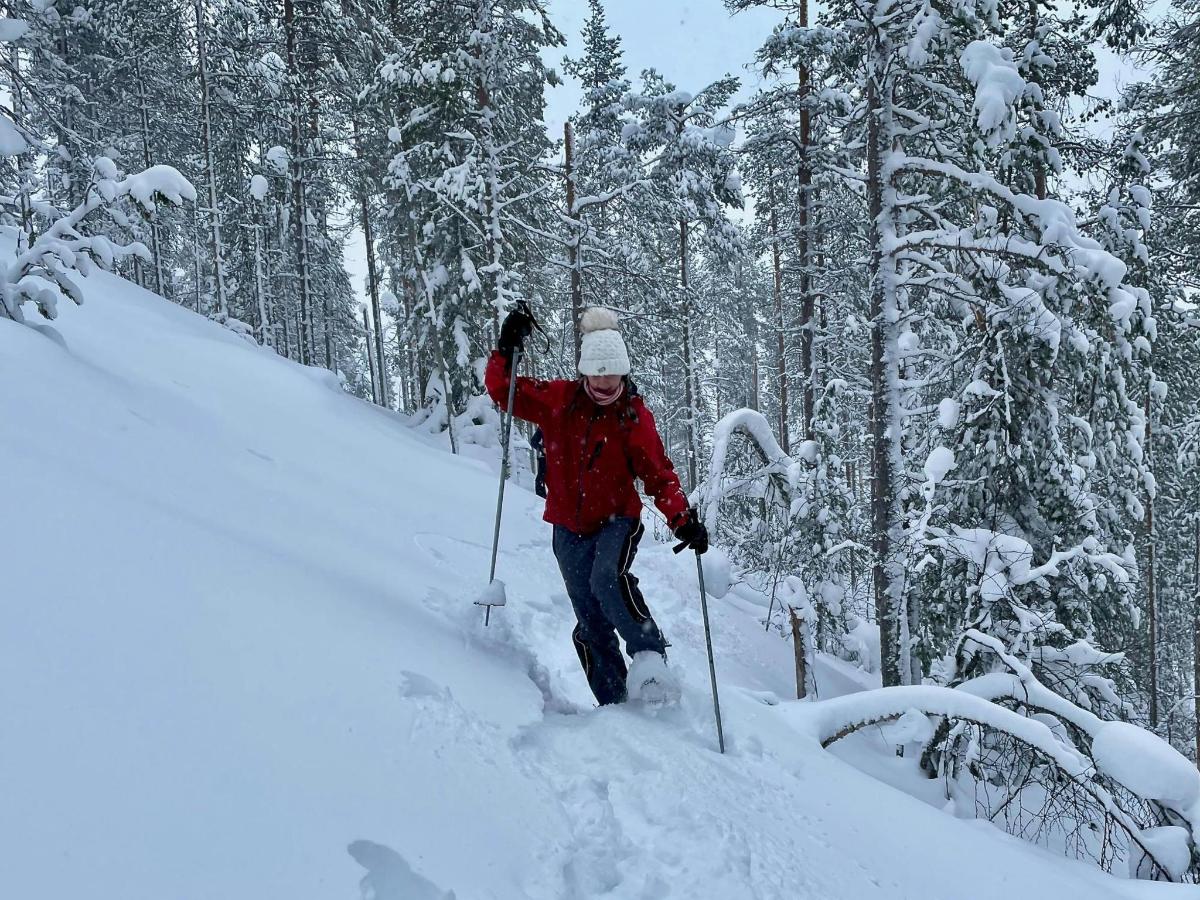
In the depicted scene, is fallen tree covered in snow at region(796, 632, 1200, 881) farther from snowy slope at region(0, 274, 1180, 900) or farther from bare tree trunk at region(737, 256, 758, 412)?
bare tree trunk at region(737, 256, 758, 412)

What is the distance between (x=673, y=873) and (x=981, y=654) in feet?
15.8

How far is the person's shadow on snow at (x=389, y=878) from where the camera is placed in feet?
6.63

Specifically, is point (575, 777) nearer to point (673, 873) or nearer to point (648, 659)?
point (673, 873)

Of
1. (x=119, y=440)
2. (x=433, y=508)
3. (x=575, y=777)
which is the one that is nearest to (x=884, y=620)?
(x=433, y=508)

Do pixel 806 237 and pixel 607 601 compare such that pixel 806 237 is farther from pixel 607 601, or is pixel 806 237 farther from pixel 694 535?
pixel 607 601

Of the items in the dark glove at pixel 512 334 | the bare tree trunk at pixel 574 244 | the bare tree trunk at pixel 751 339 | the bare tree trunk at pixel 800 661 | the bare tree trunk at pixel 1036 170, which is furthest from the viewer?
the bare tree trunk at pixel 751 339

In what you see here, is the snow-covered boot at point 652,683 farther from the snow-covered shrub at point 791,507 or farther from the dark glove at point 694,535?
the snow-covered shrub at point 791,507

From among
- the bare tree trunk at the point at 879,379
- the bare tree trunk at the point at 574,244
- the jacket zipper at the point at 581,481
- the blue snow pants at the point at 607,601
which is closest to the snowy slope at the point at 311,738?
the blue snow pants at the point at 607,601

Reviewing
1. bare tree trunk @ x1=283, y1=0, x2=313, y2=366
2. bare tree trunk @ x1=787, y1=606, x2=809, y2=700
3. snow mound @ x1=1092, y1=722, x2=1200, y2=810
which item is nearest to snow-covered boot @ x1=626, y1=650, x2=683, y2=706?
snow mound @ x1=1092, y1=722, x2=1200, y2=810

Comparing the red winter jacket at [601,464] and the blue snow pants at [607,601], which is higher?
the red winter jacket at [601,464]

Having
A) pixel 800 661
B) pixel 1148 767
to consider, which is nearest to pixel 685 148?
pixel 800 661

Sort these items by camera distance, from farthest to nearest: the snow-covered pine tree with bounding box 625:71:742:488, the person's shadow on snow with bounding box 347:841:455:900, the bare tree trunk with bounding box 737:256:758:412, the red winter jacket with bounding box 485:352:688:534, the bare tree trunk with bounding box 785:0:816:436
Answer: the bare tree trunk with bounding box 737:256:758:412 → the bare tree trunk with bounding box 785:0:816:436 → the snow-covered pine tree with bounding box 625:71:742:488 → the red winter jacket with bounding box 485:352:688:534 → the person's shadow on snow with bounding box 347:841:455:900

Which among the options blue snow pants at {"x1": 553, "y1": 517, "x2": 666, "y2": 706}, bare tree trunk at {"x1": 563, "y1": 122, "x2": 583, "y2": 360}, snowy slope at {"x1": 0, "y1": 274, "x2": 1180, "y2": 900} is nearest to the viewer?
snowy slope at {"x1": 0, "y1": 274, "x2": 1180, "y2": 900}

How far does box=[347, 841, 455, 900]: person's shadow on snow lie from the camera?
2021mm
